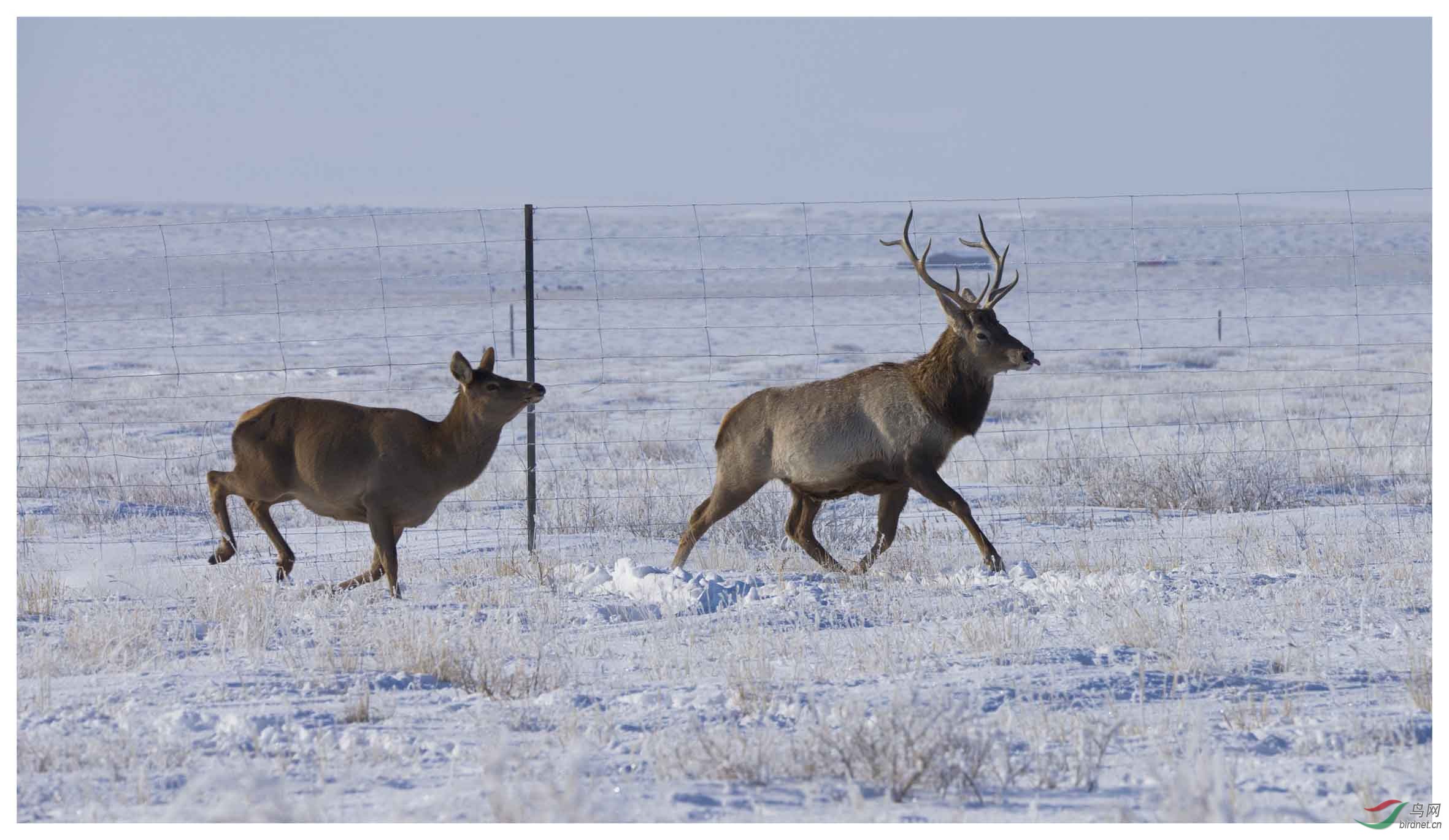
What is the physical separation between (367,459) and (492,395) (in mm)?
719

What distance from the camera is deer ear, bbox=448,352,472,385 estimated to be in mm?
8070

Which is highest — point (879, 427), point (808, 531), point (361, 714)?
point (879, 427)

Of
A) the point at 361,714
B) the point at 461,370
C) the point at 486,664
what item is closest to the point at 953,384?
the point at 461,370

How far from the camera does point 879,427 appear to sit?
881cm

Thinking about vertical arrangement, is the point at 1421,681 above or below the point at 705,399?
below

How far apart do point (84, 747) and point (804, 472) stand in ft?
15.8

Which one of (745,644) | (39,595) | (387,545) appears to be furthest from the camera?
(387,545)

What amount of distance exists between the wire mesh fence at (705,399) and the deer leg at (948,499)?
3.34 feet

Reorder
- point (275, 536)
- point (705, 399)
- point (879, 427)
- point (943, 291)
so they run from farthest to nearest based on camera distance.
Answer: point (705, 399), point (943, 291), point (879, 427), point (275, 536)

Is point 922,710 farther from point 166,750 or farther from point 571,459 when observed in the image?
point 571,459

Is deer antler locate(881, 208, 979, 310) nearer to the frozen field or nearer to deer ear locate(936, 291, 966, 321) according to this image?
deer ear locate(936, 291, 966, 321)

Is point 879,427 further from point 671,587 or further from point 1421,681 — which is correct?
point 1421,681

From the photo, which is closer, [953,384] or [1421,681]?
[1421,681]

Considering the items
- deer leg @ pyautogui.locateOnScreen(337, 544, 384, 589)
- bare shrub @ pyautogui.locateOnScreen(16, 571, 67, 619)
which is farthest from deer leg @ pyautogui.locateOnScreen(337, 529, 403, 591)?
bare shrub @ pyautogui.locateOnScreen(16, 571, 67, 619)
